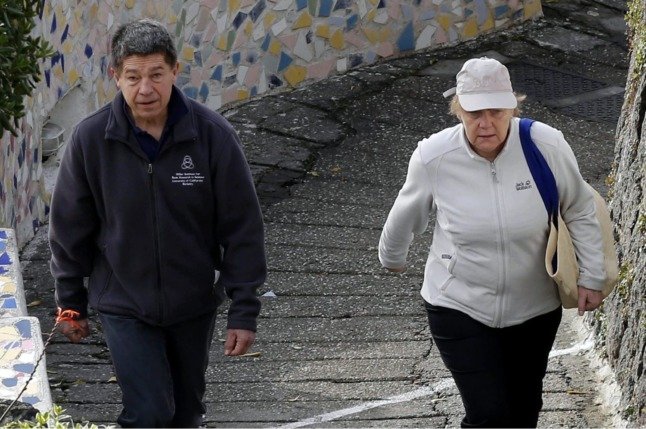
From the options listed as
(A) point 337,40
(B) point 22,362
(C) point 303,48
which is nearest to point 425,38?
(A) point 337,40

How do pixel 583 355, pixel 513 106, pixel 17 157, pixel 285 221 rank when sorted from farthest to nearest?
pixel 285 221, pixel 17 157, pixel 583 355, pixel 513 106

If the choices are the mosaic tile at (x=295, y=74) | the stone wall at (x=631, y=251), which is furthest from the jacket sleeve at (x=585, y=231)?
the mosaic tile at (x=295, y=74)

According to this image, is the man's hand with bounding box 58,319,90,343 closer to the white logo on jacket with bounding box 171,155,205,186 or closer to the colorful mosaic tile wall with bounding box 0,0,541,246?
the white logo on jacket with bounding box 171,155,205,186

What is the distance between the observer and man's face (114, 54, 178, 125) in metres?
4.42

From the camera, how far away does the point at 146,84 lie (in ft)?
14.5

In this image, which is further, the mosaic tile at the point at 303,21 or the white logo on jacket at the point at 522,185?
the mosaic tile at the point at 303,21

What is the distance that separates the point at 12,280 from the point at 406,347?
6.22 ft

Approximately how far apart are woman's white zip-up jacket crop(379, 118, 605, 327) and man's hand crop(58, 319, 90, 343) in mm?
1196

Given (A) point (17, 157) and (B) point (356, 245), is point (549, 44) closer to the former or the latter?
(B) point (356, 245)

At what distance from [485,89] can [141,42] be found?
3.61 feet

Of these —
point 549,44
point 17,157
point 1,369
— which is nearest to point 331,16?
point 549,44

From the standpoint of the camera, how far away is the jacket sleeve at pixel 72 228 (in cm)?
455

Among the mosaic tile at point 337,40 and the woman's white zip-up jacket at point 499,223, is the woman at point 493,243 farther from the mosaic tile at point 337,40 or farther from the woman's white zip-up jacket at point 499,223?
the mosaic tile at point 337,40

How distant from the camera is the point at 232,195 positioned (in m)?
4.55
